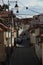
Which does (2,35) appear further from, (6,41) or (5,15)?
(5,15)

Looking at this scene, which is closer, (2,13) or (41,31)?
(41,31)

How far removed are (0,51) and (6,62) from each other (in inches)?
84.0

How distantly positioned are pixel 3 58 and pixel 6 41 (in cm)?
400

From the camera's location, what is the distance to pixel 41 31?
97.7 ft

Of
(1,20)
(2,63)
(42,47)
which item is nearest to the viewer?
(42,47)

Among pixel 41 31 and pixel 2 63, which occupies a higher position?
pixel 41 31

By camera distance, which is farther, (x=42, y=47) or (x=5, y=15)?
(x=5, y=15)

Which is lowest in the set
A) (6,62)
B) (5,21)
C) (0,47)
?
(6,62)

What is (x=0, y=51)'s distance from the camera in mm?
27234

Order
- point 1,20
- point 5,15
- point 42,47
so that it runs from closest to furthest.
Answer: point 42,47 < point 1,20 < point 5,15

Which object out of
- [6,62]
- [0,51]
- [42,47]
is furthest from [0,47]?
[42,47]

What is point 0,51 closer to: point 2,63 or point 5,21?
point 2,63

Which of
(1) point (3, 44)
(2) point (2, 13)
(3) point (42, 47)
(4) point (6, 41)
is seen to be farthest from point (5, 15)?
(3) point (42, 47)

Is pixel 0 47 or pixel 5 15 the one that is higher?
pixel 5 15
